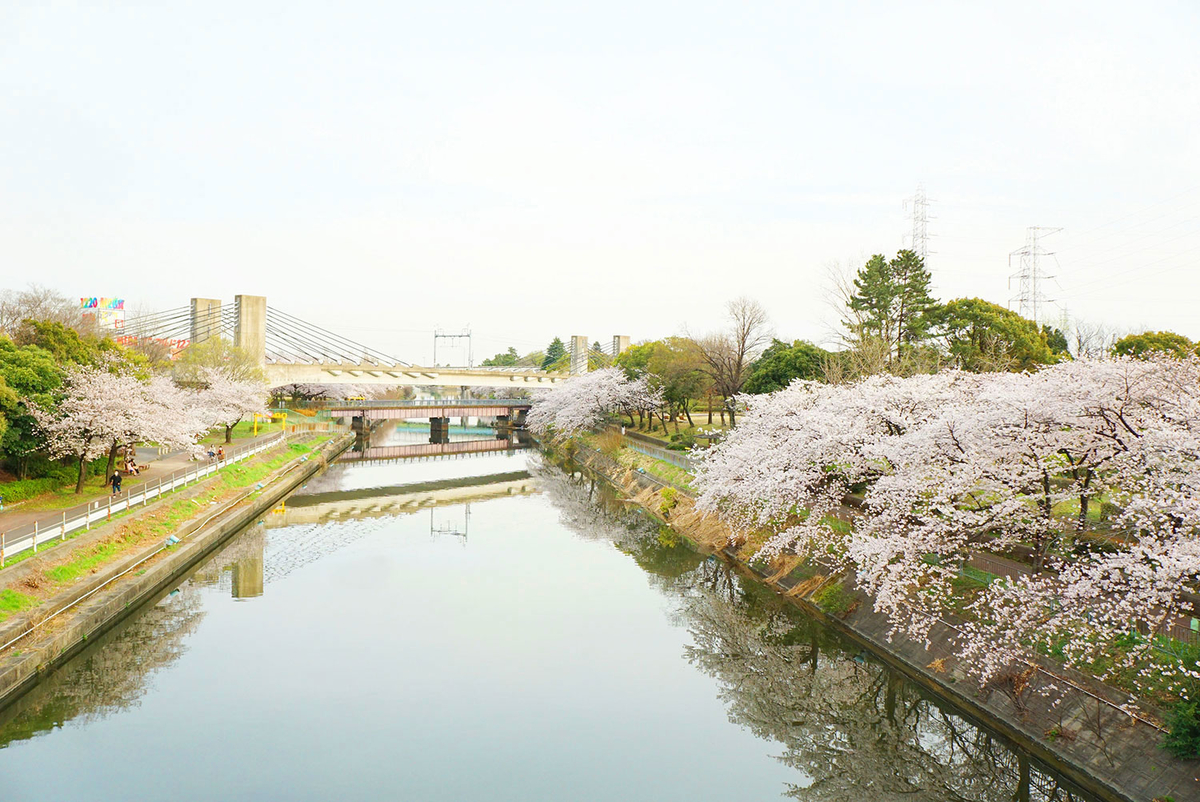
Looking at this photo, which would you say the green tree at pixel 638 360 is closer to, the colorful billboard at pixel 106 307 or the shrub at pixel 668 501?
the shrub at pixel 668 501

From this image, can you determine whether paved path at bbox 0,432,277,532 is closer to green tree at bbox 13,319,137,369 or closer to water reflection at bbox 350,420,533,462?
green tree at bbox 13,319,137,369

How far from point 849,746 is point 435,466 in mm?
38442

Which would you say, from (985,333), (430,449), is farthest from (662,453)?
(430,449)

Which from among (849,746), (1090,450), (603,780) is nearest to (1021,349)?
(1090,450)

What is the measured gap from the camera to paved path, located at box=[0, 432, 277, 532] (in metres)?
18.6

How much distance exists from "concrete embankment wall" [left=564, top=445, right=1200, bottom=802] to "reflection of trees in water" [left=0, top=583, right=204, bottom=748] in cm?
1394

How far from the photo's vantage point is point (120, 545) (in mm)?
18453

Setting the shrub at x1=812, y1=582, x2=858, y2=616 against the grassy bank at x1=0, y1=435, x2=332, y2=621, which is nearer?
the grassy bank at x1=0, y1=435, x2=332, y2=621

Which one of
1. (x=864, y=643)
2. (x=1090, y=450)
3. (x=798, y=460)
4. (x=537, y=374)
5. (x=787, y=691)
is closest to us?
(x=1090, y=450)

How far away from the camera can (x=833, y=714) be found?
13.3 meters

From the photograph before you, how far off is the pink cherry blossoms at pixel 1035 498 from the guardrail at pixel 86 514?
15.9m

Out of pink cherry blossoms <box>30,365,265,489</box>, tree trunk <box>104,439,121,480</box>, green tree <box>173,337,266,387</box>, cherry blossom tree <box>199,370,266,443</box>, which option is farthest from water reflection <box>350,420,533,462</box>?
pink cherry blossoms <box>30,365,265,489</box>

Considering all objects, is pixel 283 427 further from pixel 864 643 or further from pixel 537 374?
pixel 864 643

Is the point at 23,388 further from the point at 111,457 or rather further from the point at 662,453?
the point at 662,453
